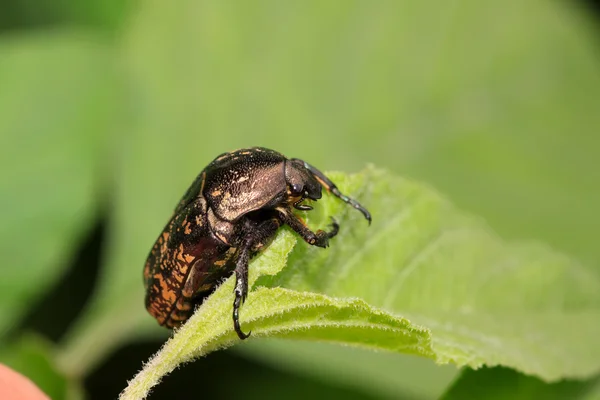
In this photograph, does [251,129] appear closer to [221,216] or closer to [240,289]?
→ [221,216]

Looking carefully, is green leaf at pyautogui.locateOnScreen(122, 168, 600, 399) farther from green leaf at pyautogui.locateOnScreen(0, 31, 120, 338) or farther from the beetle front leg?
green leaf at pyautogui.locateOnScreen(0, 31, 120, 338)

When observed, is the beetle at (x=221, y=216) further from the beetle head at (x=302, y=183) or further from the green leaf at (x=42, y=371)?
the green leaf at (x=42, y=371)

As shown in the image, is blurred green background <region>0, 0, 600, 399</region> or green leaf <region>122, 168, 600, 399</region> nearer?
green leaf <region>122, 168, 600, 399</region>

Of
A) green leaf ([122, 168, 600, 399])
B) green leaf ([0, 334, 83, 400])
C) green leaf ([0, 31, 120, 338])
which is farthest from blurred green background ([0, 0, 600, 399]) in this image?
green leaf ([122, 168, 600, 399])

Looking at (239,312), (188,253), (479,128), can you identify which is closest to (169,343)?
(239,312)

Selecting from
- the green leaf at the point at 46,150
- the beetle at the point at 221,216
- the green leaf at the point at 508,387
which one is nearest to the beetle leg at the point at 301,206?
the beetle at the point at 221,216

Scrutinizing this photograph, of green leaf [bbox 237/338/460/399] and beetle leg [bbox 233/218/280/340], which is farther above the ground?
beetle leg [bbox 233/218/280/340]
